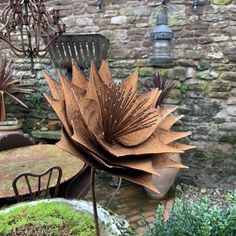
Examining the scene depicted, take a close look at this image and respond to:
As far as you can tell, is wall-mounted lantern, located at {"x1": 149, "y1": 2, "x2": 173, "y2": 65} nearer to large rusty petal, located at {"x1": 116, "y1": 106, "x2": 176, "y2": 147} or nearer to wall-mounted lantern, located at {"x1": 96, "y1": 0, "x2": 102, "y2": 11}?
wall-mounted lantern, located at {"x1": 96, "y1": 0, "x2": 102, "y2": 11}

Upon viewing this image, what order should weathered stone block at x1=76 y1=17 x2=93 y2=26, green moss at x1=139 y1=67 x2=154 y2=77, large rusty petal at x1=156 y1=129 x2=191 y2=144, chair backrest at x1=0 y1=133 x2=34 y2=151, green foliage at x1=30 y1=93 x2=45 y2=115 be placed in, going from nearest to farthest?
1. large rusty petal at x1=156 y1=129 x2=191 y2=144
2. chair backrest at x1=0 y1=133 x2=34 y2=151
3. green moss at x1=139 y1=67 x2=154 y2=77
4. weathered stone block at x1=76 y1=17 x2=93 y2=26
5. green foliage at x1=30 y1=93 x2=45 y2=115

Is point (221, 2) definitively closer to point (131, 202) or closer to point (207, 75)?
point (207, 75)

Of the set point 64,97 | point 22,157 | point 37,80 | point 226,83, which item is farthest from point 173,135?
point 37,80

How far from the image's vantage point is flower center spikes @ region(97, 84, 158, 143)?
98cm

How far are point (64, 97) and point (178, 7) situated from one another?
313 centimetres

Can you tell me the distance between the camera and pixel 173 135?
3.49ft

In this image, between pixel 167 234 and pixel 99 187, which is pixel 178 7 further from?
pixel 167 234

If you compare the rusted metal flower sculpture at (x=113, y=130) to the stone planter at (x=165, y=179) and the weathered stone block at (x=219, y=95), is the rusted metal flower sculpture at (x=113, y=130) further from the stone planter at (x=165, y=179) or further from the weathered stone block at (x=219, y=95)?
the weathered stone block at (x=219, y=95)

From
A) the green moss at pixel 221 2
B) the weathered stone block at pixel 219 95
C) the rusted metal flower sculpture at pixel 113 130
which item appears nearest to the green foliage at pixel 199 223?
the rusted metal flower sculpture at pixel 113 130

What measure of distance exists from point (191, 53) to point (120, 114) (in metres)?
3.03

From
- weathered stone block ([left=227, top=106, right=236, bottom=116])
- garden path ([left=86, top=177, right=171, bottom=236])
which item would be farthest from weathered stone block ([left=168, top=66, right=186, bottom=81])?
garden path ([left=86, top=177, right=171, bottom=236])

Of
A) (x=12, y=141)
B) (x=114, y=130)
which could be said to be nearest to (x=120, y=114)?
(x=114, y=130)

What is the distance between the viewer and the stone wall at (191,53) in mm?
3727

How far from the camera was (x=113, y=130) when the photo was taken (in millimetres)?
987
